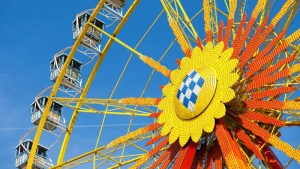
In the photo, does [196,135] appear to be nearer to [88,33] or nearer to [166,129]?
[166,129]

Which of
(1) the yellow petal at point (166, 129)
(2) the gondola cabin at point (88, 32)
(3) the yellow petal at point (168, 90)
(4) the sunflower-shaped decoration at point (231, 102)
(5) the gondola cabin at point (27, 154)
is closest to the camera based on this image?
(4) the sunflower-shaped decoration at point (231, 102)

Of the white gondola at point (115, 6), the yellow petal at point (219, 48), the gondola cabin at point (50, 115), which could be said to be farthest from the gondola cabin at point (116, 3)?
the yellow petal at point (219, 48)

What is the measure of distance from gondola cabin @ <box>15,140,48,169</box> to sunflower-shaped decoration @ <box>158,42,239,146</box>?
673 centimetres

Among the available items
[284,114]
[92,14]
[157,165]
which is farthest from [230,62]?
[92,14]

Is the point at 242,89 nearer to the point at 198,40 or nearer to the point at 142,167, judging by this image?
the point at 198,40

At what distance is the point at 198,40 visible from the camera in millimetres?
17203

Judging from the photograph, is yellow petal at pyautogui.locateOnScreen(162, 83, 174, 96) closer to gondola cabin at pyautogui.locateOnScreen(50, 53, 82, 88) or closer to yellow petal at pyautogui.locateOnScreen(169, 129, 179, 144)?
yellow petal at pyautogui.locateOnScreen(169, 129, 179, 144)

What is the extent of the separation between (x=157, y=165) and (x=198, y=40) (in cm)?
315

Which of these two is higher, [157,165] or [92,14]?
[92,14]

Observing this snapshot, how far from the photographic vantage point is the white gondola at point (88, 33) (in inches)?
891

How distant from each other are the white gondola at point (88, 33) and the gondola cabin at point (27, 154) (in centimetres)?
354

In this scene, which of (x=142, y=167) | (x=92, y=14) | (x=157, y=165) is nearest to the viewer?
(x=157, y=165)

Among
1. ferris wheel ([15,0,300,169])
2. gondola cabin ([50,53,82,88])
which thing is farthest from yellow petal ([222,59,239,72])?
gondola cabin ([50,53,82,88])

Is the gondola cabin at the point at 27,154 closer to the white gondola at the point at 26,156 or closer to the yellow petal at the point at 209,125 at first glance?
the white gondola at the point at 26,156
